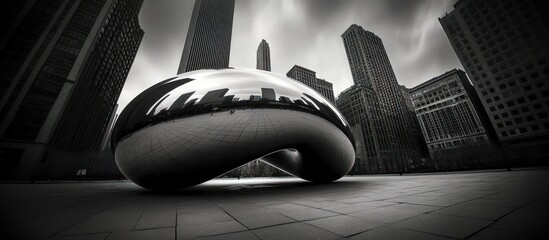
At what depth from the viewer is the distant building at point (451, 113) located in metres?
76.1

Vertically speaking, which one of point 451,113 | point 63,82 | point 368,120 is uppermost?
point 368,120

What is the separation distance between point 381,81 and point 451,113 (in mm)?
40814

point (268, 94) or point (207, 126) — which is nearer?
point (207, 126)

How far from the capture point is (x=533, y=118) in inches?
1852

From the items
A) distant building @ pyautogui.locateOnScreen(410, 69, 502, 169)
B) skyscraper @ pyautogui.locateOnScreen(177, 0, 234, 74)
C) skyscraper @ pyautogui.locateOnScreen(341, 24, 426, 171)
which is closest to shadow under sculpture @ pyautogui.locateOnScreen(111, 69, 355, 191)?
distant building @ pyautogui.locateOnScreen(410, 69, 502, 169)

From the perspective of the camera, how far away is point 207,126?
4.15m

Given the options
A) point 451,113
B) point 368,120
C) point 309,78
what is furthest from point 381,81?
point 309,78

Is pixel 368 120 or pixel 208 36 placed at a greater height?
pixel 208 36

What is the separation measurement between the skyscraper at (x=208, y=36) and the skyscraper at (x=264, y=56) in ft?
121

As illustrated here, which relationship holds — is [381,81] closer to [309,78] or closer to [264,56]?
[309,78]

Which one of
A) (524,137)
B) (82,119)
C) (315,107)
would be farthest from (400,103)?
(82,119)

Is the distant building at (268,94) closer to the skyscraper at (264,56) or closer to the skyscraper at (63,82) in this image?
the skyscraper at (63,82)

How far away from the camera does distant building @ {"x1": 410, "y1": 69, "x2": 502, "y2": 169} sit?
76125 mm

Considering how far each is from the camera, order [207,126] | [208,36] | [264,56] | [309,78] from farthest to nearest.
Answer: [264,56]
[309,78]
[208,36]
[207,126]
